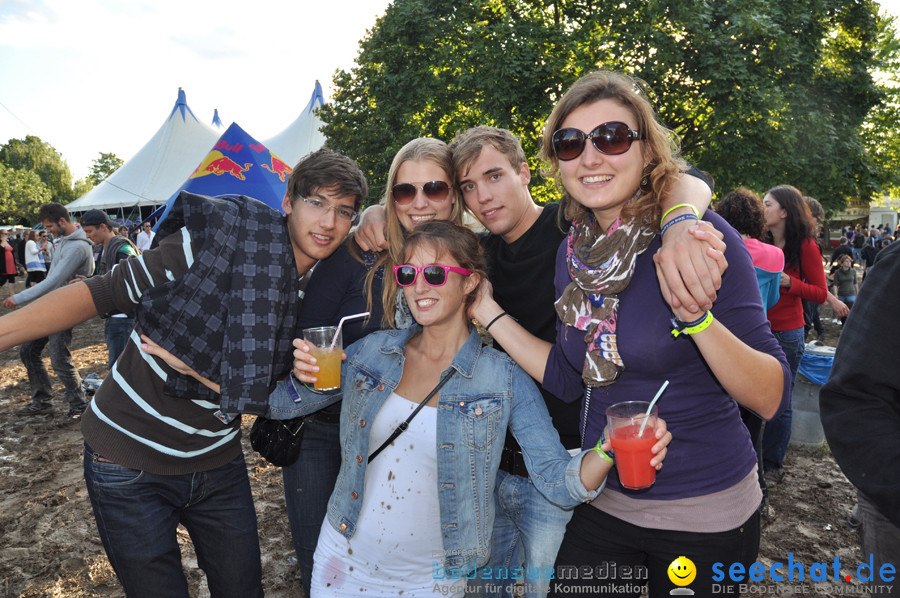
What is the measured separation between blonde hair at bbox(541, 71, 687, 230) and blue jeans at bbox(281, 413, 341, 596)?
5.58 ft

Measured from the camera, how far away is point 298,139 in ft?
102

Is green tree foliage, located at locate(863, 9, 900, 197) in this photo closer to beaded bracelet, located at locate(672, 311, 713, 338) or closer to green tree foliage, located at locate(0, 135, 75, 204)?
beaded bracelet, located at locate(672, 311, 713, 338)

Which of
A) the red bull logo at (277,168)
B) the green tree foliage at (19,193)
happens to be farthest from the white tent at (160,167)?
the green tree foliage at (19,193)

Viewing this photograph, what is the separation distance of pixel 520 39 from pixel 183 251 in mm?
12691

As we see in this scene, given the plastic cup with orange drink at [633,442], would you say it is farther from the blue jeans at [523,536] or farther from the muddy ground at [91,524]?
the muddy ground at [91,524]

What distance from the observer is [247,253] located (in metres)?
2.16

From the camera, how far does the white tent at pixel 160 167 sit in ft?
100

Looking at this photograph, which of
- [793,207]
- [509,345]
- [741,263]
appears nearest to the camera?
[741,263]

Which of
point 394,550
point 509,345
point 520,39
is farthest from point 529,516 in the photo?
point 520,39

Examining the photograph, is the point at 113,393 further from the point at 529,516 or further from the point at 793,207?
the point at 793,207

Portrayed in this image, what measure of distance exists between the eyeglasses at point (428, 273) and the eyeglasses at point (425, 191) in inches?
21.5

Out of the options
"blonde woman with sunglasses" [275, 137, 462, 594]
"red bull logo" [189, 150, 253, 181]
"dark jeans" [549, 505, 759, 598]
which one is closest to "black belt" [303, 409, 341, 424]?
"blonde woman with sunglasses" [275, 137, 462, 594]

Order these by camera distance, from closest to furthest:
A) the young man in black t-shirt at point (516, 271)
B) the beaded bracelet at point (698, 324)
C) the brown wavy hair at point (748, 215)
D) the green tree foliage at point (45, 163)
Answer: the beaded bracelet at point (698, 324), the young man in black t-shirt at point (516, 271), the brown wavy hair at point (748, 215), the green tree foliage at point (45, 163)

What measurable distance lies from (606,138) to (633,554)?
1440mm
